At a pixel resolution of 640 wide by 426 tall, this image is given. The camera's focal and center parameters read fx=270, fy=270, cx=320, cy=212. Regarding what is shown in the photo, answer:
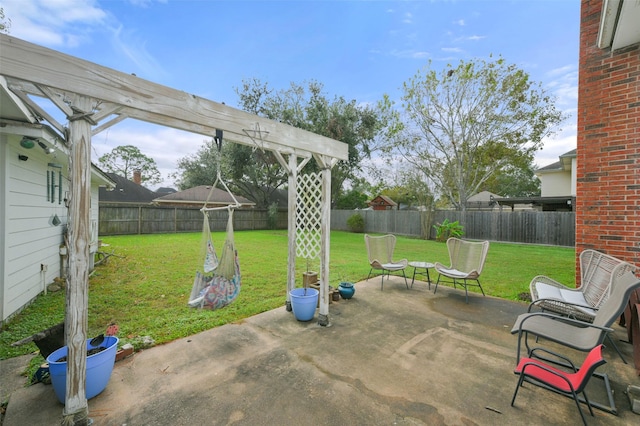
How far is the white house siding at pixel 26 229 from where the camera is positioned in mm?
3281

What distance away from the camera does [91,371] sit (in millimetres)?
1914

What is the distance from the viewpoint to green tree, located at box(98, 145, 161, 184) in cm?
2611

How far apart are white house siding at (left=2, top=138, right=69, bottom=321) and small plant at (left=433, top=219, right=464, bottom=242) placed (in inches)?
479

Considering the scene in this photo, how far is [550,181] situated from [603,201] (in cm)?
1565

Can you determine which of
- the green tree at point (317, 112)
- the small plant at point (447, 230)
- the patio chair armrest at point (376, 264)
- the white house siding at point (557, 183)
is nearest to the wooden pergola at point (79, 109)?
the patio chair armrest at point (376, 264)

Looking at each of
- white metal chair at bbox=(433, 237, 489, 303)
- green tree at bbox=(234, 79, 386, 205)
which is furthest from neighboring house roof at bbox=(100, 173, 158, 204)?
white metal chair at bbox=(433, 237, 489, 303)

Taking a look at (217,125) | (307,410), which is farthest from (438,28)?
(307,410)

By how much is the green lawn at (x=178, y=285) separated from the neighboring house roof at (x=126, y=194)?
9012mm

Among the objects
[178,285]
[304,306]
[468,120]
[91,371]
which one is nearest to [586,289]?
[304,306]

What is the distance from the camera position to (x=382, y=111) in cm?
1471

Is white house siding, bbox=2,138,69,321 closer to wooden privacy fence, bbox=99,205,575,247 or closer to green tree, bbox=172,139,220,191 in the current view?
wooden privacy fence, bbox=99,205,575,247

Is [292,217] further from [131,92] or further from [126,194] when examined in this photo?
[126,194]

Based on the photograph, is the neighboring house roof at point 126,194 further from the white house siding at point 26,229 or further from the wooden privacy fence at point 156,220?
the white house siding at point 26,229

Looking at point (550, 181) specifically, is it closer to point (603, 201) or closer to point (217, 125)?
point (603, 201)
